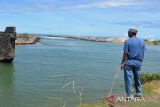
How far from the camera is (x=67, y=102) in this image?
16344mm

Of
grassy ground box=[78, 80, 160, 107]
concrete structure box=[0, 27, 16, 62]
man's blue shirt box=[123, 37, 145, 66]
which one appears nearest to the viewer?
grassy ground box=[78, 80, 160, 107]

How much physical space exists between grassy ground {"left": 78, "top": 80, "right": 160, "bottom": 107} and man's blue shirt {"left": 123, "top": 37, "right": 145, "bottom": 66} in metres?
1.35

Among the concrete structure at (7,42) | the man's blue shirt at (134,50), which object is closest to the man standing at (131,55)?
the man's blue shirt at (134,50)

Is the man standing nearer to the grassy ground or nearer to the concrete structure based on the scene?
the grassy ground

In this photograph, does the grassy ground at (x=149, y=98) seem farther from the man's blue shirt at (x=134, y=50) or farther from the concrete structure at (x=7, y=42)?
the concrete structure at (x=7, y=42)

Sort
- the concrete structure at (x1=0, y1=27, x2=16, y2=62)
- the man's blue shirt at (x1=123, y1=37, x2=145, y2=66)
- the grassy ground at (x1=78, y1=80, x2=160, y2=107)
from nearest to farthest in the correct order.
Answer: the grassy ground at (x1=78, y1=80, x2=160, y2=107), the man's blue shirt at (x1=123, y1=37, x2=145, y2=66), the concrete structure at (x1=0, y1=27, x2=16, y2=62)

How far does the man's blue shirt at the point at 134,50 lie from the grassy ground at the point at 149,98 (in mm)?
1354

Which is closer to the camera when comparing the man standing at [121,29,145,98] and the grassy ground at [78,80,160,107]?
the grassy ground at [78,80,160,107]

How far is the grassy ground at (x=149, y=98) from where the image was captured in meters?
12.7

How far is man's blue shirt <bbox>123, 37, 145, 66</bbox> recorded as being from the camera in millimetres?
13031

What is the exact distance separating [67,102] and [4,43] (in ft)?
64.5

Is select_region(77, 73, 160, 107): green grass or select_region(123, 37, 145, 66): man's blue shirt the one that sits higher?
select_region(123, 37, 145, 66): man's blue shirt

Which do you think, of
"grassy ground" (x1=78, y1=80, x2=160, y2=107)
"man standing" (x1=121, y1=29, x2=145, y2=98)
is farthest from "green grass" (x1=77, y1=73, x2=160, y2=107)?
"man standing" (x1=121, y1=29, x2=145, y2=98)

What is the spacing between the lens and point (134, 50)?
514 inches
